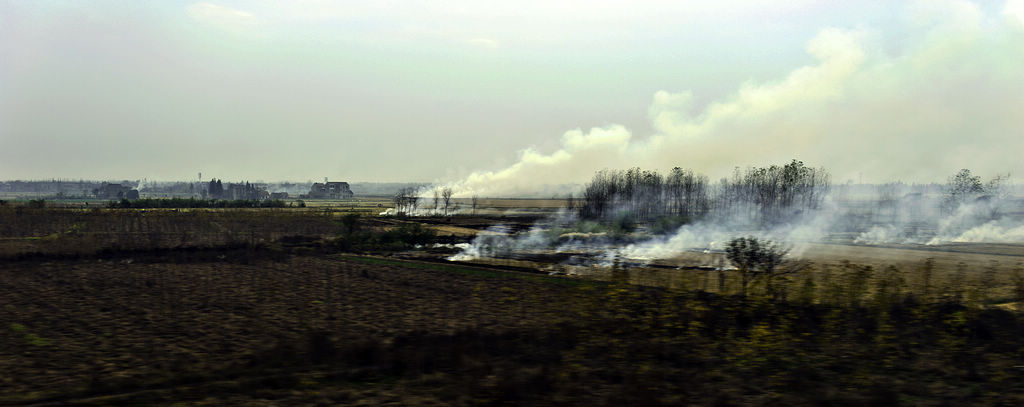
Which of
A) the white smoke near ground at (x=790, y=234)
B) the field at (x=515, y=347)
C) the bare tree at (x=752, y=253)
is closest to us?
the field at (x=515, y=347)

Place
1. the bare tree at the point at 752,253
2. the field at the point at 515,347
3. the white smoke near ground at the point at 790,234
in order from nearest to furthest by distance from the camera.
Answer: the field at the point at 515,347
the bare tree at the point at 752,253
the white smoke near ground at the point at 790,234

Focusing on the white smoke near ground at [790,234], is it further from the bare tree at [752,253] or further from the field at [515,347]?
the field at [515,347]

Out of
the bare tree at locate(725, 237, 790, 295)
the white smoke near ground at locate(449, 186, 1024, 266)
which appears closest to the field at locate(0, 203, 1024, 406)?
the bare tree at locate(725, 237, 790, 295)

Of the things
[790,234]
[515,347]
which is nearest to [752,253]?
[515,347]

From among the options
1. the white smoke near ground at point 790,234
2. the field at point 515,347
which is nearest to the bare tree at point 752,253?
the field at point 515,347

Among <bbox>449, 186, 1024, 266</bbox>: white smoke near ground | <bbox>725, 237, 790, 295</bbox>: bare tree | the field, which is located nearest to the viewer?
the field

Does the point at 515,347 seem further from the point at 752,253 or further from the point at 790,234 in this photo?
the point at 790,234

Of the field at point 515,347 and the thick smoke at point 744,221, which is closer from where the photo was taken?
the field at point 515,347

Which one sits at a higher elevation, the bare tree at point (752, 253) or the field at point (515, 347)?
the bare tree at point (752, 253)

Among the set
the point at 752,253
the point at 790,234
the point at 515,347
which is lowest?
the point at 515,347

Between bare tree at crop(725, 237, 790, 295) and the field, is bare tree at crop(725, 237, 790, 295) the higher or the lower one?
the higher one

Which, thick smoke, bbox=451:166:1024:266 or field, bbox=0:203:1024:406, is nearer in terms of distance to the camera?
field, bbox=0:203:1024:406

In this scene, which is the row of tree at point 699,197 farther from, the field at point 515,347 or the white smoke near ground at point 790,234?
the field at point 515,347

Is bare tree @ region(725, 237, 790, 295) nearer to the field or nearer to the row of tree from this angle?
the field
